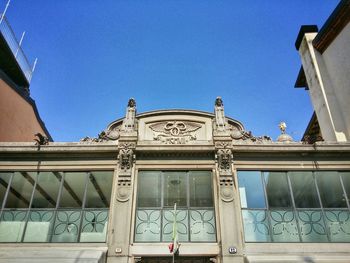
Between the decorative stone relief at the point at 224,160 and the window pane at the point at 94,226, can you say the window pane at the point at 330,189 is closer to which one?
the decorative stone relief at the point at 224,160

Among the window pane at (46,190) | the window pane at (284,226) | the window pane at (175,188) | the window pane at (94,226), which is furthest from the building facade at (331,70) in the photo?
the window pane at (46,190)

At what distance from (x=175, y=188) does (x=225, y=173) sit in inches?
81.5

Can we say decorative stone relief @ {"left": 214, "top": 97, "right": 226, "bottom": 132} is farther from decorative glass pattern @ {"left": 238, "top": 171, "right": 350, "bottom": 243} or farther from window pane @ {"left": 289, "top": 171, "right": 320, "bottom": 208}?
window pane @ {"left": 289, "top": 171, "right": 320, "bottom": 208}

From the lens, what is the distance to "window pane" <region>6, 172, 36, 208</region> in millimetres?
12273

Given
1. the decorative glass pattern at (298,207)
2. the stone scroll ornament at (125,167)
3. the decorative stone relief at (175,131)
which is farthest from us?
the decorative stone relief at (175,131)

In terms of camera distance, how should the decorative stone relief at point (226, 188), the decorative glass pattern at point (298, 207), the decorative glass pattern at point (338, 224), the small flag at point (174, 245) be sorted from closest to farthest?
1. the small flag at point (174, 245)
2. the decorative glass pattern at point (338, 224)
3. the decorative glass pattern at point (298, 207)
4. the decorative stone relief at point (226, 188)

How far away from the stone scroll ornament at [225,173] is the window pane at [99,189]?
440 centimetres

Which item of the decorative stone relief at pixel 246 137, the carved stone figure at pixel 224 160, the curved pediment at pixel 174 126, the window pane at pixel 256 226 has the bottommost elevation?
the window pane at pixel 256 226

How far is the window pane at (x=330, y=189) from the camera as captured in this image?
473 inches

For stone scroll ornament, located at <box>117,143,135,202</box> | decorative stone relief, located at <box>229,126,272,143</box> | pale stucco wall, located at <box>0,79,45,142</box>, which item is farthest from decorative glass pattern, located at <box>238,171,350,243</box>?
pale stucco wall, located at <box>0,79,45,142</box>

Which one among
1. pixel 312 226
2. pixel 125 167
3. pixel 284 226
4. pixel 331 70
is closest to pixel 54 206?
pixel 125 167

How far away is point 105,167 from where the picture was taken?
1277 cm

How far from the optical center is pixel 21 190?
12602 millimetres

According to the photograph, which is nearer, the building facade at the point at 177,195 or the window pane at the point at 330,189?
the building facade at the point at 177,195
